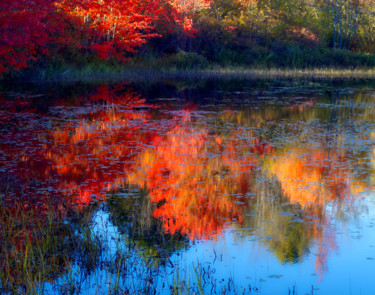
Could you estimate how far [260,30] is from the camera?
44.2 meters

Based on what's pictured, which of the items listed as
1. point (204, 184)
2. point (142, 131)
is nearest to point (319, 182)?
point (204, 184)

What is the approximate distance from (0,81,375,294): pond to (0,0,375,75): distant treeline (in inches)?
435

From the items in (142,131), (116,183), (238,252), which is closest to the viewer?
(238,252)

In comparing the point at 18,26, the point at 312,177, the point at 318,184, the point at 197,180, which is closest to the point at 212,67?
the point at 18,26

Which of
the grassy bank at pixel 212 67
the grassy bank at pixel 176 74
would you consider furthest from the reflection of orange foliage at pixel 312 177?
the grassy bank at pixel 212 67

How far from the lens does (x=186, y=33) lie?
122ft

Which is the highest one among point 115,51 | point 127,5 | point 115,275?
point 127,5

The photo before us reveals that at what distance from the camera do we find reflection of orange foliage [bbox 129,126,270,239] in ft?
23.0

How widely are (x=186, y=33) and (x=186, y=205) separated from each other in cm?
3080

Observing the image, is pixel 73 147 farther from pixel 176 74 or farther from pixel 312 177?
pixel 176 74

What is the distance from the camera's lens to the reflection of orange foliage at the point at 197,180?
702 cm

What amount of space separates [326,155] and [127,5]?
23.5 meters

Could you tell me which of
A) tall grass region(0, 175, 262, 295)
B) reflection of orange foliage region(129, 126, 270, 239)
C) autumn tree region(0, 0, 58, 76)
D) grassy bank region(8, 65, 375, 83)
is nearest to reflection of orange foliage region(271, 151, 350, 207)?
reflection of orange foliage region(129, 126, 270, 239)

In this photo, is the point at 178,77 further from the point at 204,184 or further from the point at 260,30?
the point at 204,184
